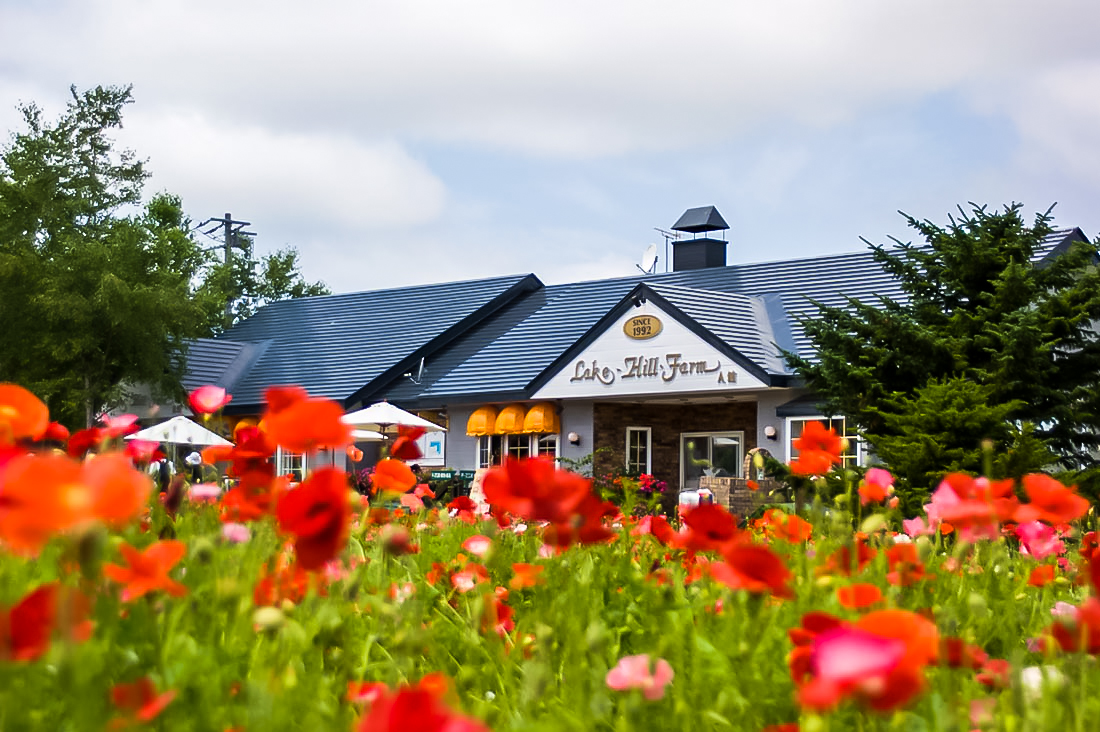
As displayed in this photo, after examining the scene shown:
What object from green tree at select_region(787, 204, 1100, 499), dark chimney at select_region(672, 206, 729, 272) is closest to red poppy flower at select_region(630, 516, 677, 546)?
Result: green tree at select_region(787, 204, 1100, 499)

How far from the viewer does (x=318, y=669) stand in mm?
2299

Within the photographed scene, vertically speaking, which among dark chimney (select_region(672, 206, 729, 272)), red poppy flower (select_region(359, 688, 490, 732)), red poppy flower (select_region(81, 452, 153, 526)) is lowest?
Result: red poppy flower (select_region(359, 688, 490, 732))

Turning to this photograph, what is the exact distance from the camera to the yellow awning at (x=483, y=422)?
25.5m

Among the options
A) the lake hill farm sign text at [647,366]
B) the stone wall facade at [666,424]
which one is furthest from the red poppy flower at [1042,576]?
the stone wall facade at [666,424]

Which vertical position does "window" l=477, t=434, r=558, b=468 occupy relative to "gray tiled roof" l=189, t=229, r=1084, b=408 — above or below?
below

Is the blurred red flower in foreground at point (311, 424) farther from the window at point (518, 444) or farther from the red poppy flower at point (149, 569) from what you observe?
the window at point (518, 444)

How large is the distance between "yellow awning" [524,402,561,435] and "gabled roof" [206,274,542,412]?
544cm

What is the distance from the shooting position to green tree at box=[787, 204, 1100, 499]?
13938mm

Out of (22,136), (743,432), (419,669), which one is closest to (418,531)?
(419,669)

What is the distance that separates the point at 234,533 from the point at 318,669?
316mm

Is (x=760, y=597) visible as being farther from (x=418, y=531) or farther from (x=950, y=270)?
(x=950, y=270)

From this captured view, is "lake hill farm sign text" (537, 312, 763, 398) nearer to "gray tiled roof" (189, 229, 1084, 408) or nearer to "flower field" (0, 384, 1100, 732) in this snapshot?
"gray tiled roof" (189, 229, 1084, 408)

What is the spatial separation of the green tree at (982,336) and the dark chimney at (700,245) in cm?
1630

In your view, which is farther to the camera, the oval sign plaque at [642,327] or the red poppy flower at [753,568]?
the oval sign plaque at [642,327]
